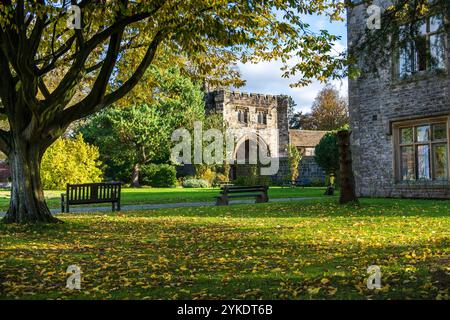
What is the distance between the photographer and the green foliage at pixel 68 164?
31.9m

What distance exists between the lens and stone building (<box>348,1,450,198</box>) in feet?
55.1

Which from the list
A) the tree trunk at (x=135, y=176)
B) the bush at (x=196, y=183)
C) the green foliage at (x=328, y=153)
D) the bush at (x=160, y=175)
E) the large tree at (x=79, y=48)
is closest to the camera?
the large tree at (x=79, y=48)

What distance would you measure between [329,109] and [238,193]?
47.1m

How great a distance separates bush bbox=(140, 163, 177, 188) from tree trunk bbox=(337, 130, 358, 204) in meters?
24.2

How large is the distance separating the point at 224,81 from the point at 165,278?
1058 centimetres

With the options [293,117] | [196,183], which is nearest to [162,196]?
[196,183]

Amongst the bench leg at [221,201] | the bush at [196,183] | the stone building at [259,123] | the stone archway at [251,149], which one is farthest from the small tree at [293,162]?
the bench leg at [221,201]

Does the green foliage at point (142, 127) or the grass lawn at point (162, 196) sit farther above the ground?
the green foliage at point (142, 127)

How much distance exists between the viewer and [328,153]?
31.6 metres

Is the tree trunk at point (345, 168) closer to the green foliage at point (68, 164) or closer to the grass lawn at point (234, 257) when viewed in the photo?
the grass lawn at point (234, 257)

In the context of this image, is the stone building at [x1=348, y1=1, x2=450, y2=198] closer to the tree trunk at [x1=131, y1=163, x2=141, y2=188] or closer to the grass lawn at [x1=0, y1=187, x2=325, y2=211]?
the grass lawn at [x1=0, y1=187, x2=325, y2=211]

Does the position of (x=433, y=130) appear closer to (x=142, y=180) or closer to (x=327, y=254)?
(x=327, y=254)

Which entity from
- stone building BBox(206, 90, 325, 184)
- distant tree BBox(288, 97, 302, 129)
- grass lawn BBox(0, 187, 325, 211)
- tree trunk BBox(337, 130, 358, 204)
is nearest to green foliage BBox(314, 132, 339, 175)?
grass lawn BBox(0, 187, 325, 211)

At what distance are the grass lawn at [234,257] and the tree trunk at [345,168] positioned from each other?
284 centimetres
